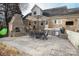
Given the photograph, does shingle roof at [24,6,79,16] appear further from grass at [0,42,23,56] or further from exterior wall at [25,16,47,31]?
grass at [0,42,23,56]

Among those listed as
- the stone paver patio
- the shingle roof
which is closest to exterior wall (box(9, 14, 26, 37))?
the stone paver patio

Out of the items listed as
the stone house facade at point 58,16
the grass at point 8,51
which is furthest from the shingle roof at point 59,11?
the grass at point 8,51

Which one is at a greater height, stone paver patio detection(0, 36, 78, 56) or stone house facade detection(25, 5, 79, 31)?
stone house facade detection(25, 5, 79, 31)

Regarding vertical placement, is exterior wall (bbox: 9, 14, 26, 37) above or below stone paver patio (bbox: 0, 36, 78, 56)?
above

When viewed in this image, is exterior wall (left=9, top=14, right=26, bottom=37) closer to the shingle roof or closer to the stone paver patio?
the stone paver patio

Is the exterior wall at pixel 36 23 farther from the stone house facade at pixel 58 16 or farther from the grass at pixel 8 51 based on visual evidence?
the grass at pixel 8 51

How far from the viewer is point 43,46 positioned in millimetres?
1894

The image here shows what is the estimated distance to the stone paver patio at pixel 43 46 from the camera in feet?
6.15

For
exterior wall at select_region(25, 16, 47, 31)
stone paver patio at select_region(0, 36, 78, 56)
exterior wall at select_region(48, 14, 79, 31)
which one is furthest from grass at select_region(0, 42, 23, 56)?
exterior wall at select_region(48, 14, 79, 31)

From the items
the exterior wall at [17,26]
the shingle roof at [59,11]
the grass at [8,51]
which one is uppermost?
the shingle roof at [59,11]

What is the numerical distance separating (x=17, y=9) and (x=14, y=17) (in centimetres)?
9

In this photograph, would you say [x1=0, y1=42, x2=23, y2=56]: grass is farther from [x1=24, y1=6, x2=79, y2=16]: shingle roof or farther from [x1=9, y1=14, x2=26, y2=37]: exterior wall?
[x1=24, y1=6, x2=79, y2=16]: shingle roof

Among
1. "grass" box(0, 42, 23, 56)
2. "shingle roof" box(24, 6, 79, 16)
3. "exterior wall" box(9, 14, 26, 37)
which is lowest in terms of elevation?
"grass" box(0, 42, 23, 56)

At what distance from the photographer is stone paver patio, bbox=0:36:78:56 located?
1.88 metres
